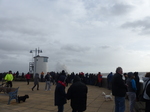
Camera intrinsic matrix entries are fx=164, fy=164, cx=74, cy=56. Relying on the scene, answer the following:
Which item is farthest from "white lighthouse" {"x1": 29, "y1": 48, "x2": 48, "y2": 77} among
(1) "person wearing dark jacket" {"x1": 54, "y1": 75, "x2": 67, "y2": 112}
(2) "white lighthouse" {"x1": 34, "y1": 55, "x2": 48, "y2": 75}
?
(1) "person wearing dark jacket" {"x1": 54, "y1": 75, "x2": 67, "y2": 112}

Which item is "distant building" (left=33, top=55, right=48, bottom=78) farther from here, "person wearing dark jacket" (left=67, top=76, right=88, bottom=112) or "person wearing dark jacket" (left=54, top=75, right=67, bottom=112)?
"person wearing dark jacket" (left=67, top=76, right=88, bottom=112)

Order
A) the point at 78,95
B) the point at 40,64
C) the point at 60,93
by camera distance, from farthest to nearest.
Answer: the point at 40,64 → the point at 60,93 → the point at 78,95

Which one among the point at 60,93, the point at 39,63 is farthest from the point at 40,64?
the point at 60,93

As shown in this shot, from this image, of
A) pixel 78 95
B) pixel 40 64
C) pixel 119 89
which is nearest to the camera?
pixel 78 95

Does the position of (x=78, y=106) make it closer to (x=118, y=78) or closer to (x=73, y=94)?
(x=73, y=94)

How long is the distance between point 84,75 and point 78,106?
670 inches

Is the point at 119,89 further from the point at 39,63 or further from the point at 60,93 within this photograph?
the point at 39,63

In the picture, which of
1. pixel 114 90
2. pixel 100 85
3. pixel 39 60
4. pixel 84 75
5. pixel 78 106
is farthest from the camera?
pixel 39 60

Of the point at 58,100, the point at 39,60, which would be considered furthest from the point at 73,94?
the point at 39,60

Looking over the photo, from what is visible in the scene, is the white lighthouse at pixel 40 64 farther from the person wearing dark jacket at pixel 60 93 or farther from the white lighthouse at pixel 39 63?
the person wearing dark jacket at pixel 60 93

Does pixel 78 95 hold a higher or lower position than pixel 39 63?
lower

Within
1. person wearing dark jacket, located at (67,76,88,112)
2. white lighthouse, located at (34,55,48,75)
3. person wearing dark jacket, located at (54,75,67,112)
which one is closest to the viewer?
person wearing dark jacket, located at (67,76,88,112)

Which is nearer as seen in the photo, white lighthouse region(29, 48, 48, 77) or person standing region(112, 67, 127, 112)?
person standing region(112, 67, 127, 112)

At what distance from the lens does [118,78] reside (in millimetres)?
5215
